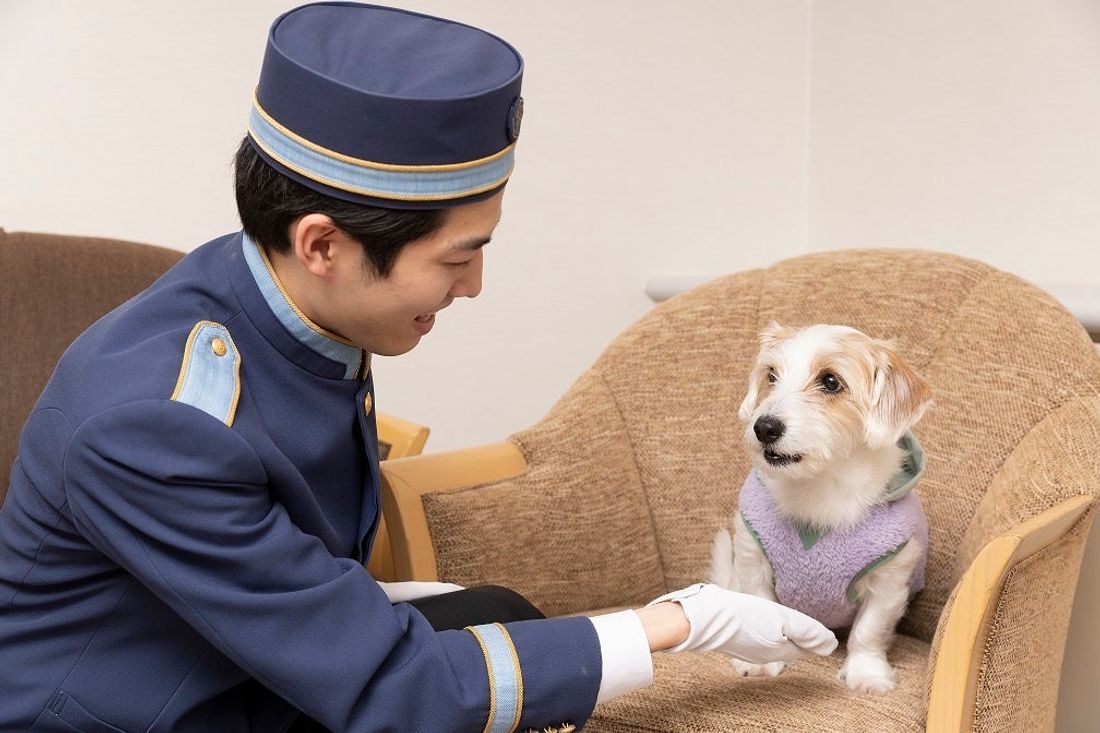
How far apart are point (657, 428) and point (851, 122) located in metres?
1.22

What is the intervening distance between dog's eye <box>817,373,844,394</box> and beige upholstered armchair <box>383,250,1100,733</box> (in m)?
0.31

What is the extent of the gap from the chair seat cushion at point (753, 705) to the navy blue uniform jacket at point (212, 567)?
0.27 metres

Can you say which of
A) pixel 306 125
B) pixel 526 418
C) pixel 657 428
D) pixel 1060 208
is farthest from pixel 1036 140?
pixel 306 125

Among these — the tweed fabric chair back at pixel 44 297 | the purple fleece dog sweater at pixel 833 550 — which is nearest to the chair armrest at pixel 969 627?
the purple fleece dog sweater at pixel 833 550

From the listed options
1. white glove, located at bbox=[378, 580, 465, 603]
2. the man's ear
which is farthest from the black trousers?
the man's ear

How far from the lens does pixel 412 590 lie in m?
1.69

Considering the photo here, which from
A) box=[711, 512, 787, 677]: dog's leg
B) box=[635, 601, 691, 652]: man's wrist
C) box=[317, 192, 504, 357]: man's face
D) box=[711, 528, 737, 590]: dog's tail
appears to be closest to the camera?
box=[317, 192, 504, 357]: man's face

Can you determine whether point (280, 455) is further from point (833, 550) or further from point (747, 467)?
point (747, 467)

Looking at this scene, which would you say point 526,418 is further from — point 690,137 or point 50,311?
point 50,311

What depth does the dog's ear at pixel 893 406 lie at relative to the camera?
168 centimetres

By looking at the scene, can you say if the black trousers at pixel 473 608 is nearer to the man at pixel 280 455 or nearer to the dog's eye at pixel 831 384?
the man at pixel 280 455

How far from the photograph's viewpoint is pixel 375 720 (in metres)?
1.18

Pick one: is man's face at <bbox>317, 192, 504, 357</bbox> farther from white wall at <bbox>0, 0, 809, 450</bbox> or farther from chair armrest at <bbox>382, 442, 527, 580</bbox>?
white wall at <bbox>0, 0, 809, 450</bbox>

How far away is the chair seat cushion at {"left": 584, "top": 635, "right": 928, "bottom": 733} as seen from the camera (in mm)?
1491
